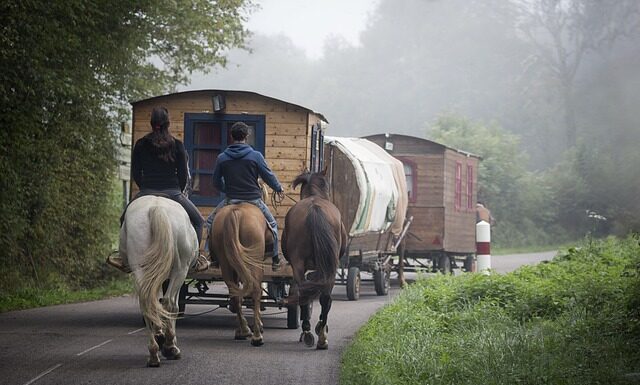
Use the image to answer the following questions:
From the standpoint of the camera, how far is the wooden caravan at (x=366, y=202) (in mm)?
19797

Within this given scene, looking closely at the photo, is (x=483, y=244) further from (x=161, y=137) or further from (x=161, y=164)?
(x=161, y=137)

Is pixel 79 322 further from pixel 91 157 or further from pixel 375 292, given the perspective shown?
pixel 375 292

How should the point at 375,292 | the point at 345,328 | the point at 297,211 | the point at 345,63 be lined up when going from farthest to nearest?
the point at 345,63 < the point at 375,292 < the point at 345,328 < the point at 297,211

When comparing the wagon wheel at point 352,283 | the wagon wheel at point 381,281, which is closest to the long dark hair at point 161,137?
the wagon wheel at point 352,283

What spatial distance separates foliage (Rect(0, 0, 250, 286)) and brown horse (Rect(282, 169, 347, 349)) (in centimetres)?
567

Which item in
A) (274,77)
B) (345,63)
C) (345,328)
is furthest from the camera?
(274,77)

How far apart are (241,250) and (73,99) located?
7885 millimetres

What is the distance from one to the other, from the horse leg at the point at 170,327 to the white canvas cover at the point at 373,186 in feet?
26.6

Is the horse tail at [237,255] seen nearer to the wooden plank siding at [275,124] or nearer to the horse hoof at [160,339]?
the horse hoof at [160,339]

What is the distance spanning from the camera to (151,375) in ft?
34.2

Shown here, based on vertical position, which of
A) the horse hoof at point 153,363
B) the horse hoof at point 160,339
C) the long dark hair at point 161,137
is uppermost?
the long dark hair at point 161,137

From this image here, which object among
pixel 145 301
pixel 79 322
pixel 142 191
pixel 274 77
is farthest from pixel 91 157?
pixel 274 77

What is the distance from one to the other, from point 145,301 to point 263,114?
17.5 feet

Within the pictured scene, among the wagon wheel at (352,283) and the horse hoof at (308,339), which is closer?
the horse hoof at (308,339)
